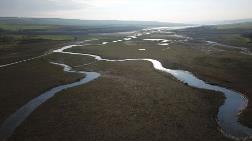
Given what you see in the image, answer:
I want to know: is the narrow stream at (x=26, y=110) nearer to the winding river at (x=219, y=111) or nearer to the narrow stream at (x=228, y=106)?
the winding river at (x=219, y=111)

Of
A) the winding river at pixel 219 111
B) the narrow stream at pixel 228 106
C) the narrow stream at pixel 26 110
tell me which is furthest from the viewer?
the narrow stream at pixel 26 110

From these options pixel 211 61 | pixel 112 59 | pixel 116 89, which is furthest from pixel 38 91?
pixel 211 61

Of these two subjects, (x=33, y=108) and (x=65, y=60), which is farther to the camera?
(x=65, y=60)

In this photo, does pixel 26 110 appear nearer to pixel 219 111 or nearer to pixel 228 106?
pixel 219 111

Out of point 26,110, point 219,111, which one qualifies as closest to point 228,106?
point 219,111

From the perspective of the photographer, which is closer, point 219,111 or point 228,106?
point 219,111

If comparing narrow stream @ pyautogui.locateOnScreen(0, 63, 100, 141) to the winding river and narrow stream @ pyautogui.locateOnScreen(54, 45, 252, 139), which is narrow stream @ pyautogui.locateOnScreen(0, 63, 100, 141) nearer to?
the winding river

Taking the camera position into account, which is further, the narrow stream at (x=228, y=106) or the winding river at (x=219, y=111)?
the winding river at (x=219, y=111)

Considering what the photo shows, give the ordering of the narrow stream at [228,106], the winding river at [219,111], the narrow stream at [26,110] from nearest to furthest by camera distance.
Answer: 1. the narrow stream at [228,106]
2. the winding river at [219,111]
3. the narrow stream at [26,110]

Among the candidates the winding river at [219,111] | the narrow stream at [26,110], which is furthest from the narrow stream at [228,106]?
the narrow stream at [26,110]

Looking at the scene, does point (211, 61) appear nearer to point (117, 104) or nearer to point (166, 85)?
point (166, 85)

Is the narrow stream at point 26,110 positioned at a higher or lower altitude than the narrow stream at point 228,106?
lower
